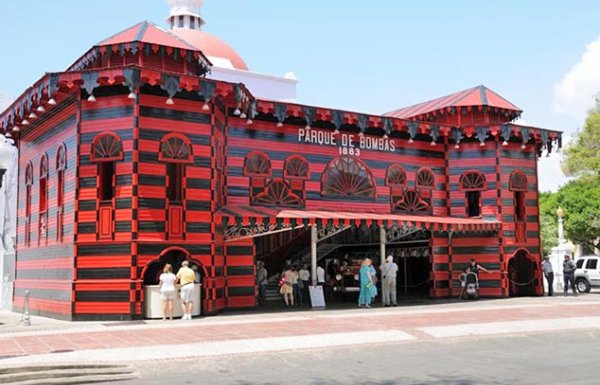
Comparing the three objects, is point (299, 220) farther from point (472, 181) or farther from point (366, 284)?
point (472, 181)

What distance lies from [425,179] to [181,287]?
11.4 metres

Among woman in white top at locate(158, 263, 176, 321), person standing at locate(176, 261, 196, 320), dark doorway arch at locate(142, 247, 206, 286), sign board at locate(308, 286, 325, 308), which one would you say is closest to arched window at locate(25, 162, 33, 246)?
dark doorway arch at locate(142, 247, 206, 286)

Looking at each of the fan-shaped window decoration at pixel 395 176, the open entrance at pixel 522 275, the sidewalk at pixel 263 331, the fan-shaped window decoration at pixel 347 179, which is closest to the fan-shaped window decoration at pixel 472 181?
the fan-shaped window decoration at pixel 395 176

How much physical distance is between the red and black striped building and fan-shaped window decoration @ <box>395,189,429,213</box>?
6 centimetres

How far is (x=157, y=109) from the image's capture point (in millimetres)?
17984

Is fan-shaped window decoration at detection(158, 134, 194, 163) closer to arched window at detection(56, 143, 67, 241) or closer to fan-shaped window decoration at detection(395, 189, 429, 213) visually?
arched window at detection(56, 143, 67, 241)

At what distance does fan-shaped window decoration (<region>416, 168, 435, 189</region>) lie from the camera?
24766 millimetres

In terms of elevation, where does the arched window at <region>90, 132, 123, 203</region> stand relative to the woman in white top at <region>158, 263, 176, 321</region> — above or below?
above

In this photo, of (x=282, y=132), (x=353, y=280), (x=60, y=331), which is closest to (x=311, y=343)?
(x=60, y=331)

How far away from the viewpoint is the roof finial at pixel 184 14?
43031 millimetres

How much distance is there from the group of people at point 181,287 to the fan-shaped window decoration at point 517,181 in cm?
1336

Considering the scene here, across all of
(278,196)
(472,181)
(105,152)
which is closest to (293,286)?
(278,196)

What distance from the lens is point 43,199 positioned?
822 inches

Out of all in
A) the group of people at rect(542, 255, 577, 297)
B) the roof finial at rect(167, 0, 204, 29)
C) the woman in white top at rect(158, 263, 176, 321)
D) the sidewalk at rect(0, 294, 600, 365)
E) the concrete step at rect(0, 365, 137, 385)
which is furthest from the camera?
the roof finial at rect(167, 0, 204, 29)
